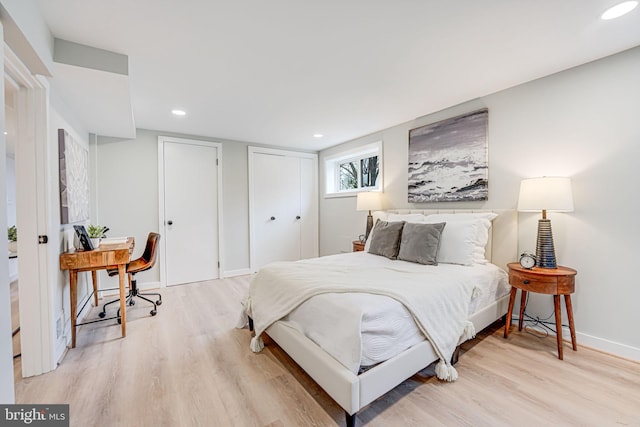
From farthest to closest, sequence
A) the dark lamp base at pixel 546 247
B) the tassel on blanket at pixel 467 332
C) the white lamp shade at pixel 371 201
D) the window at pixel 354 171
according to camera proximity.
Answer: the window at pixel 354 171, the white lamp shade at pixel 371 201, the dark lamp base at pixel 546 247, the tassel on blanket at pixel 467 332

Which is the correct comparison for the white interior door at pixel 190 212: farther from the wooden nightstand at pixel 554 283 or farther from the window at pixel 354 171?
the wooden nightstand at pixel 554 283

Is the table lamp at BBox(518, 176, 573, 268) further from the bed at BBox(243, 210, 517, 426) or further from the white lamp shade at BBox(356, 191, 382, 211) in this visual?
the white lamp shade at BBox(356, 191, 382, 211)

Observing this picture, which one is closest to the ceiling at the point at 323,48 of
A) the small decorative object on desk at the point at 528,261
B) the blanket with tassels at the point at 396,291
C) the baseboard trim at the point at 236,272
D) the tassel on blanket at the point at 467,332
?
the small decorative object on desk at the point at 528,261

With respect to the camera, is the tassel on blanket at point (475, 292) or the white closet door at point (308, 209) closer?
the tassel on blanket at point (475, 292)

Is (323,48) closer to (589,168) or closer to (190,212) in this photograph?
(589,168)

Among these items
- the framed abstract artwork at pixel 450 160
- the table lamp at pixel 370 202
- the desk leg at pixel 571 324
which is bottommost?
the desk leg at pixel 571 324

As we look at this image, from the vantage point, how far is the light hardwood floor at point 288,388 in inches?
57.9

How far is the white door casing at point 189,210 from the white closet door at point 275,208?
642 millimetres

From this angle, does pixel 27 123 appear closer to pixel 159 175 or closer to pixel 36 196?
pixel 36 196

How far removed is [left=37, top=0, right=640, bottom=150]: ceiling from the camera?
1.56 meters

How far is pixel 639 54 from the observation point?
75.8 inches

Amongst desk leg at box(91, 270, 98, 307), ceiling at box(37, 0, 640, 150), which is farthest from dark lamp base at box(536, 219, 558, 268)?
desk leg at box(91, 270, 98, 307)

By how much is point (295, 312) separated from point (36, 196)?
1898 millimetres

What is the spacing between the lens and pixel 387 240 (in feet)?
9.27
